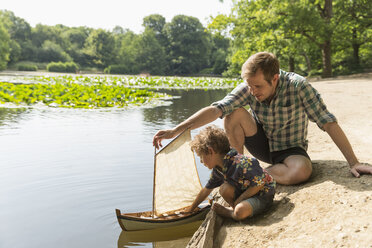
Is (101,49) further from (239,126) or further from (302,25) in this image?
(239,126)

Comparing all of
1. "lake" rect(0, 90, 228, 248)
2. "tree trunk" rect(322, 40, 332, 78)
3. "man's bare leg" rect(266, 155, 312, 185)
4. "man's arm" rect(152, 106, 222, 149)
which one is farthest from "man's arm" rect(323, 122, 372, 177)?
"tree trunk" rect(322, 40, 332, 78)

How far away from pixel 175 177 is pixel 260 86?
42.7 inches

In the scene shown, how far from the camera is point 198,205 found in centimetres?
304

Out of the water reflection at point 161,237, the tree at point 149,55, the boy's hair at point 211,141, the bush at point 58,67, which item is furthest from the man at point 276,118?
the tree at point 149,55

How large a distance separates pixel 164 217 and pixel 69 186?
4.95 feet

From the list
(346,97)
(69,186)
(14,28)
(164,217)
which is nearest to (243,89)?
(164,217)

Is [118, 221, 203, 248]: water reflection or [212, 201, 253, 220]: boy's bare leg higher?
[212, 201, 253, 220]: boy's bare leg

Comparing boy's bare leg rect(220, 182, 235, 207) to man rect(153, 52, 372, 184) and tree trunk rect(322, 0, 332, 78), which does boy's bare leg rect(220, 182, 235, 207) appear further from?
tree trunk rect(322, 0, 332, 78)

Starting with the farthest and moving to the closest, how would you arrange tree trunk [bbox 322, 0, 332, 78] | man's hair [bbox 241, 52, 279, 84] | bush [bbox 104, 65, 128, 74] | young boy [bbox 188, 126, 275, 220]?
bush [bbox 104, 65, 128, 74]
tree trunk [bbox 322, 0, 332, 78]
man's hair [bbox 241, 52, 279, 84]
young boy [bbox 188, 126, 275, 220]

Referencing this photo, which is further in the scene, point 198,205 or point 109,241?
point 198,205

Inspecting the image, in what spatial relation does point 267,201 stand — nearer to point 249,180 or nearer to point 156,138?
point 249,180

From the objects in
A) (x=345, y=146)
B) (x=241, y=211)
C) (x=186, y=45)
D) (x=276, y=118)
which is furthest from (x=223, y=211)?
(x=186, y=45)

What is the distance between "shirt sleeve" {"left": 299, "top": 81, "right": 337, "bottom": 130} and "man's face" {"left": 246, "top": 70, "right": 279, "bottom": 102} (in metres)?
0.24

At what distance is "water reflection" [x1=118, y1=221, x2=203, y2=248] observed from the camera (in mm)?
2850
